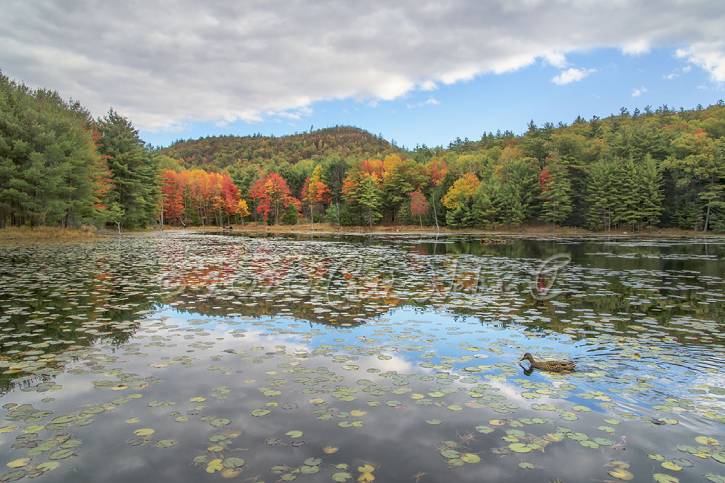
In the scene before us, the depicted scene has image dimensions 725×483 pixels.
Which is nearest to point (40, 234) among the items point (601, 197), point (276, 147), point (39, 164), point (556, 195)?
point (39, 164)

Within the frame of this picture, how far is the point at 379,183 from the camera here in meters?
77.6

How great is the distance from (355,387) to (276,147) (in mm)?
165164

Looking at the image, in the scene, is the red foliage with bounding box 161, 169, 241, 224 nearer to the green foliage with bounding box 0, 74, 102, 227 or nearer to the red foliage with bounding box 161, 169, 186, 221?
the red foliage with bounding box 161, 169, 186, 221

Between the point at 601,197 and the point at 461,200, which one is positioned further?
the point at 461,200

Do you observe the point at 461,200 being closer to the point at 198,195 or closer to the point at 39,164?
the point at 198,195

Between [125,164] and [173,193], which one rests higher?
[125,164]

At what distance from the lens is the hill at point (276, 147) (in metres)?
145

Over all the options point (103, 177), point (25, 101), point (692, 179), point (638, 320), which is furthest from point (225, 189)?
point (638, 320)

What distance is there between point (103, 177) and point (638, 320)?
5250cm

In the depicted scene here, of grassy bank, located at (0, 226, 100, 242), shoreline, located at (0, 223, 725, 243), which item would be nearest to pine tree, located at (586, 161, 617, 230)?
shoreline, located at (0, 223, 725, 243)

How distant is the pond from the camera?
13.0 feet

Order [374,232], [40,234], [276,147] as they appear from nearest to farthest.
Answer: [40,234]
[374,232]
[276,147]

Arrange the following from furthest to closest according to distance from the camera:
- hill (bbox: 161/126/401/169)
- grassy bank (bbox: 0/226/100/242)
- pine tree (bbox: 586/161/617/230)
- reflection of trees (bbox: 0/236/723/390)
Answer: hill (bbox: 161/126/401/169), pine tree (bbox: 586/161/617/230), grassy bank (bbox: 0/226/100/242), reflection of trees (bbox: 0/236/723/390)

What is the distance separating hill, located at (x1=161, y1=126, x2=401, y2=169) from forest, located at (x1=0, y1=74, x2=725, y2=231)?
5298 centimetres
